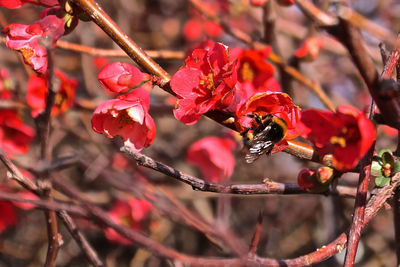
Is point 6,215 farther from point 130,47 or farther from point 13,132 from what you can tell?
point 130,47

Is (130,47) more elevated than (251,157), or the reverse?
(130,47)

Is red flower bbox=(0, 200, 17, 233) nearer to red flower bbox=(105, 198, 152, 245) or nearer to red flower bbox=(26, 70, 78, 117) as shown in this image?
red flower bbox=(105, 198, 152, 245)

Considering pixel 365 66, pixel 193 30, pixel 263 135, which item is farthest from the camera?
pixel 193 30

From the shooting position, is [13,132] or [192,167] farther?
[192,167]

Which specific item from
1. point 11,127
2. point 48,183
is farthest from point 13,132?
point 48,183

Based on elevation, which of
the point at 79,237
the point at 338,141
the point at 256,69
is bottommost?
the point at 79,237

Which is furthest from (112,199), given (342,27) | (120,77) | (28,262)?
(342,27)
